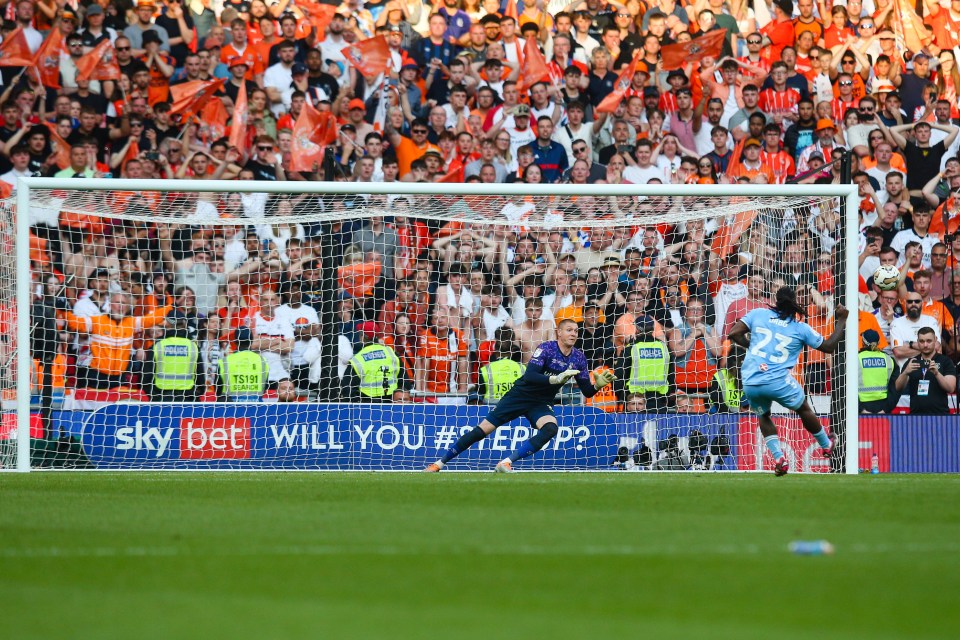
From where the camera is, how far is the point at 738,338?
13.3 metres

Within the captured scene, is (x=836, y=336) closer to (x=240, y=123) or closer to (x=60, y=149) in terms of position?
(x=240, y=123)

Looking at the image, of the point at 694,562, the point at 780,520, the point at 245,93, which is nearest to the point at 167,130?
the point at 245,93

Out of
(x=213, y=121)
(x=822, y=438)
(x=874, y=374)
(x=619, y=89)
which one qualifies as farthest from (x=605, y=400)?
(x=213, y=121)

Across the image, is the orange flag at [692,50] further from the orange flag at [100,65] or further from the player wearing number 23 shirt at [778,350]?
the orange flag at [100,65]

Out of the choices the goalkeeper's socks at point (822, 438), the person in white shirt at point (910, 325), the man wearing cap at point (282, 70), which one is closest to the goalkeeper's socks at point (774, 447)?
the goalkeeper's socks at point (822, 438)

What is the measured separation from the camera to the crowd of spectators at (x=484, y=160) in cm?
1500

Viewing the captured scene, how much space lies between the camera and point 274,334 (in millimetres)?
14883

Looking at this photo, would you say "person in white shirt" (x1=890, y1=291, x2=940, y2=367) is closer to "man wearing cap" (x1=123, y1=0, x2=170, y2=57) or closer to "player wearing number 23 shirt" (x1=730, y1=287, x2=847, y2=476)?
"player wearing number 23 shirt" (x1=730, y1=287, x2=847, y2=476)

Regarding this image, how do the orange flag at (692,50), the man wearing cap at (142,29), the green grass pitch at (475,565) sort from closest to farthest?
the green grass pitch at (475,565), the man wearing cap at (142,29), the orange flag at (692,50)

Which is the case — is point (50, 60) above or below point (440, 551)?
above

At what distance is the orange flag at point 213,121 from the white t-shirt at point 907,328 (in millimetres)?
9259

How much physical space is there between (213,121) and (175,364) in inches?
166

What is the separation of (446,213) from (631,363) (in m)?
2.83

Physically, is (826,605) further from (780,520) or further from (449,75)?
(449,75)
